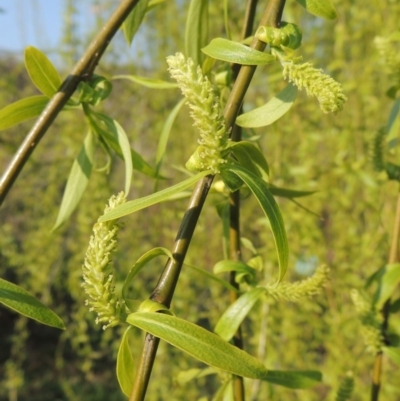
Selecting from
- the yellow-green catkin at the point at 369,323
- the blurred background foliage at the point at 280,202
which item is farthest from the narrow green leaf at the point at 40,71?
the blurred background foliage at the point at 280,202

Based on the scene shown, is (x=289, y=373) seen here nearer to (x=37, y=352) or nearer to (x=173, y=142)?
(x=173, y=142)

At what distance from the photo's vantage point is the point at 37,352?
12.1 ft

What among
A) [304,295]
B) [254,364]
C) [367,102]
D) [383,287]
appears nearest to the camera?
[254,364]

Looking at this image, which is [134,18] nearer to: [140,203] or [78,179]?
[78,179]

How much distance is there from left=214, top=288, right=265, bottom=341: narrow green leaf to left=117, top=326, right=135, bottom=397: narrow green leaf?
0.11 metres

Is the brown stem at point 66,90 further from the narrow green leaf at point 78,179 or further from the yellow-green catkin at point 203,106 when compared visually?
the yellow-green catkin at point 203,106

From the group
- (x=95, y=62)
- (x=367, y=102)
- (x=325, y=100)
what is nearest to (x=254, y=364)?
(x=325, y=100)

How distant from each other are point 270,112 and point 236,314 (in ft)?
0.54

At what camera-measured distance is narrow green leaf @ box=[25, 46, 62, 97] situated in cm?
49

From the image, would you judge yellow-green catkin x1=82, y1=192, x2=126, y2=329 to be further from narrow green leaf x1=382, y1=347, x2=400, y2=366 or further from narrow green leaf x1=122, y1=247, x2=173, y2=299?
narrow green leaf x1=382, y1=347, x2=400, y2=366

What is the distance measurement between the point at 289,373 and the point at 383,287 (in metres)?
0.14

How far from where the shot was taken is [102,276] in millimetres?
328

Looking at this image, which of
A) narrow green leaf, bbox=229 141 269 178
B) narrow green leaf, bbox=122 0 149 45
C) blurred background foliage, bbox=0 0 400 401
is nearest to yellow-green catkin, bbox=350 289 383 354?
narrow green leaf, bbox=229 141 269 178

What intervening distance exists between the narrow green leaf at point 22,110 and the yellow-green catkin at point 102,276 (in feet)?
0.68
